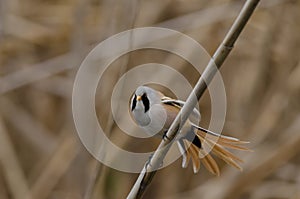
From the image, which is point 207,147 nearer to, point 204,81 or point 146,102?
point 146,102

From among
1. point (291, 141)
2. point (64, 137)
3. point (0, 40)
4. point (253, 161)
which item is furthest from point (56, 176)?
point (291, 141)

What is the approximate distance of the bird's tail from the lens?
1056 millimetres

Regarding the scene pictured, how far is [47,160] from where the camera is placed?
2.52 metres

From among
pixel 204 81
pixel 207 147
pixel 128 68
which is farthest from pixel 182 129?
pixel 128 68

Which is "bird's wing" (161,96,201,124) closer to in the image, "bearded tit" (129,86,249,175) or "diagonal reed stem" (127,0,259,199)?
"bearded tit" (129,86,249,175)

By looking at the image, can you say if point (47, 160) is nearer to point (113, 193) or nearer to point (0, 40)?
point (113, 193)

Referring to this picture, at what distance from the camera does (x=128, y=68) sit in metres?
2.24

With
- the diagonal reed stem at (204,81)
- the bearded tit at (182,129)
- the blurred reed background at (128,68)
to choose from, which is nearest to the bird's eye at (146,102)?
the bearded tit at (182,129)

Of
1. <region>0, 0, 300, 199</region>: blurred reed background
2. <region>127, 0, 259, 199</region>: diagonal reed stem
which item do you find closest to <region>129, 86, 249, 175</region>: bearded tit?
<region>127, 0, 259, 199</region>: diagonal reed stem

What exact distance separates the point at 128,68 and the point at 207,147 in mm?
1139

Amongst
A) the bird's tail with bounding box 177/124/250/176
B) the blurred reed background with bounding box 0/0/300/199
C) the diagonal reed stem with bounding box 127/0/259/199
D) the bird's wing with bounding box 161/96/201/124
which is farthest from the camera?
the blurred reed background with bounding box 0/0/300/199

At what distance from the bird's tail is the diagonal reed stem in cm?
16

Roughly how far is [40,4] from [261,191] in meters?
1.16

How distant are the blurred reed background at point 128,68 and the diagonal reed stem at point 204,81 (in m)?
1.05
